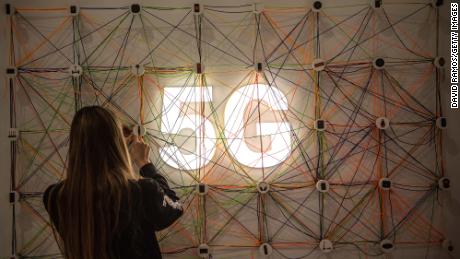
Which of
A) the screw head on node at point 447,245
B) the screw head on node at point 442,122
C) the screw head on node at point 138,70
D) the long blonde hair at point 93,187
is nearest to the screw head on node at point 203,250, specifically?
the long blonde hair at point 93,187

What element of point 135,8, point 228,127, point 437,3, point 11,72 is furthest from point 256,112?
point 11,72

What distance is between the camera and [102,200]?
2.73ft

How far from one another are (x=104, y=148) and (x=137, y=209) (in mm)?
164

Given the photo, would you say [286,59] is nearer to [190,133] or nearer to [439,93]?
[190,133]

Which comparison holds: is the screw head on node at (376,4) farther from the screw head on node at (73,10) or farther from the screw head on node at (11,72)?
the screw head on node at (11,72)

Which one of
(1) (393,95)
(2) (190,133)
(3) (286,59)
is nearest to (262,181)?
(2) (190,133)

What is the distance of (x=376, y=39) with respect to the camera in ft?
4.76

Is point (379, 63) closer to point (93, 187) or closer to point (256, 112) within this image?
point (256, 112)

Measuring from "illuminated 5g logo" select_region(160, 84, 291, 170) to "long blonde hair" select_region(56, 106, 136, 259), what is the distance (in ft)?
1.77

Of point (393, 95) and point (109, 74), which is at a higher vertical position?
point (109, 74)

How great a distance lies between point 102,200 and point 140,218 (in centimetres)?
10

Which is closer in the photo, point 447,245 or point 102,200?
point 102,200

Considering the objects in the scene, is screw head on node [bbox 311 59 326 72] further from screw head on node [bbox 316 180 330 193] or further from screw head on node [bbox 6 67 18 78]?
screw head on node [bbox 6 67 18 78]

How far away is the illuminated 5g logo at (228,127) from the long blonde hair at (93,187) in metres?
0.54
